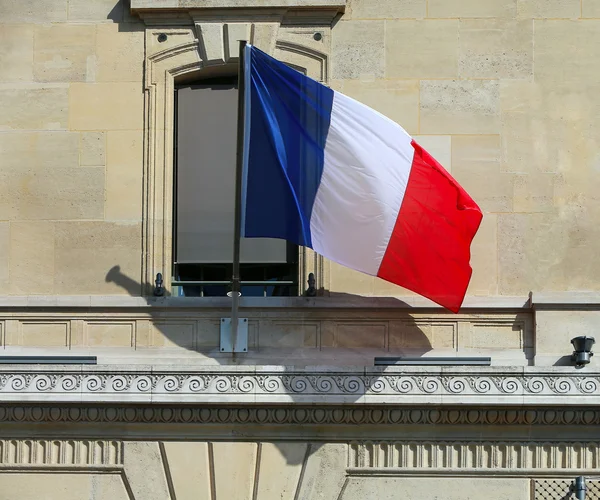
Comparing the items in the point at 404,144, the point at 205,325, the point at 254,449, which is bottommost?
the point at 254,449

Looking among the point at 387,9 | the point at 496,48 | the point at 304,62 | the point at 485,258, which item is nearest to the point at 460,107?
the point at 496,48

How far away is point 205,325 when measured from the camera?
70.8 ft

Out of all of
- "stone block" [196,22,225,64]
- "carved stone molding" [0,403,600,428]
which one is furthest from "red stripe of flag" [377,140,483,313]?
"stone block" [196,22,225,64]

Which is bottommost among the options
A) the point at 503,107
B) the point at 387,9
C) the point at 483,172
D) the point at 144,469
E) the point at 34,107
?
the point at 144,469

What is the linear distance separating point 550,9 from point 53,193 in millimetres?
6504

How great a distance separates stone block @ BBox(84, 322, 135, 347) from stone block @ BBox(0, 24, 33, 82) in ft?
10.7

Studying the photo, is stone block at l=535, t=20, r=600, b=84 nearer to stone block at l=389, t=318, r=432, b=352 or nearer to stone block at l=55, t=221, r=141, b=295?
stone block at l=389, t=318, r=432, b=352

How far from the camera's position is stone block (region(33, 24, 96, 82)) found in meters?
22.4

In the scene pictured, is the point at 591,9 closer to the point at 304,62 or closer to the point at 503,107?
the point at 503,107

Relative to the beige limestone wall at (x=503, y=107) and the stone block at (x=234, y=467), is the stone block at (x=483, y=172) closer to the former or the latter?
the beige limestone wall at (x=503, y=107)

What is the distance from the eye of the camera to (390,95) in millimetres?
22141

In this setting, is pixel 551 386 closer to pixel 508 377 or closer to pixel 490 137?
pixel 508 377

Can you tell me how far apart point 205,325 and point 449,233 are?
10.2 feet

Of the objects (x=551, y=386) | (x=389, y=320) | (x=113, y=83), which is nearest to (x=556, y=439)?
(x=551, y=386)
